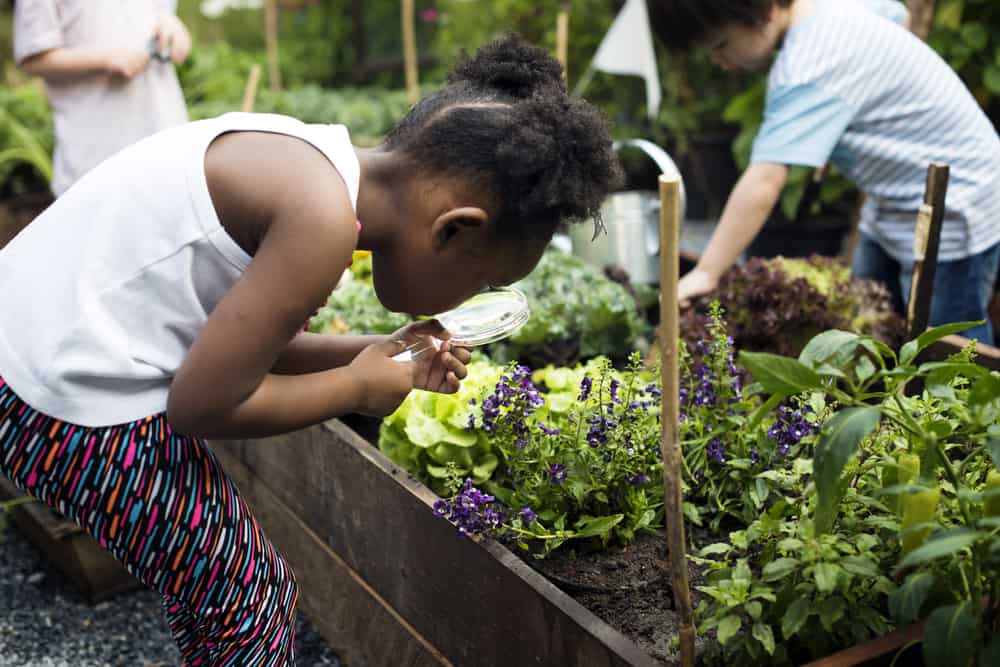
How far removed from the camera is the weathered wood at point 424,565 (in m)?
1.42

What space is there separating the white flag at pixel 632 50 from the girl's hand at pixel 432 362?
2.54 meters

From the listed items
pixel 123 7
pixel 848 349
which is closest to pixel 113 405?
pixel 848 349

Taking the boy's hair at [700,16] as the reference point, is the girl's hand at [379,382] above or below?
below

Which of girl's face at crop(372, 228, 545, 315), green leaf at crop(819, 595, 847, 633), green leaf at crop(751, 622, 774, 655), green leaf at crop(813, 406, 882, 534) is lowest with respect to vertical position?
green leaf at crop(751, 622, 774, 655)

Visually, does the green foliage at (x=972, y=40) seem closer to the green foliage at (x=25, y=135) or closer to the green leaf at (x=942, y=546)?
the green leaf at (x=942, y=546)

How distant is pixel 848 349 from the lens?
1199 mm

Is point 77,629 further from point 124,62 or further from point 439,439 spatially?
point 124,62

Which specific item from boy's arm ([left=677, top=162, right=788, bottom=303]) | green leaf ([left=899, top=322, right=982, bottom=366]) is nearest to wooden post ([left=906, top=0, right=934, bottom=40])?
boy's arm ([left=677, top=162, right=788, bottom=303])

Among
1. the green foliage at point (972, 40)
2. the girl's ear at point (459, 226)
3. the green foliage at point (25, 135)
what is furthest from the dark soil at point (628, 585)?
the green foliage at point (25, 135)

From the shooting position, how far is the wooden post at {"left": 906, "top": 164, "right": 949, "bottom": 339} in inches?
76.0

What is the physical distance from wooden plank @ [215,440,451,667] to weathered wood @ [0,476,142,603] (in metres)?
0.40

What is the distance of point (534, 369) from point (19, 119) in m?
4.44

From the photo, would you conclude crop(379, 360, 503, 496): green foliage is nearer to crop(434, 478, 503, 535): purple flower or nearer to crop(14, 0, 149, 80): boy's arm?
crop(434, 478, 503, 535): purple flower

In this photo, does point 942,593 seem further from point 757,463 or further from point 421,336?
point 421,336
